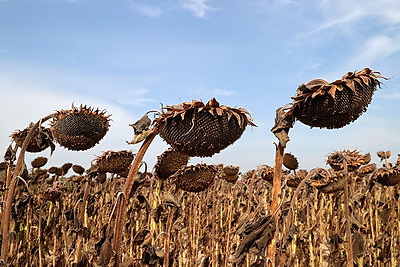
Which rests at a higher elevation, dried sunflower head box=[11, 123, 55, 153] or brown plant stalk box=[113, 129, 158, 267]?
dried sunflower head box=[11, 123, 55, 153]

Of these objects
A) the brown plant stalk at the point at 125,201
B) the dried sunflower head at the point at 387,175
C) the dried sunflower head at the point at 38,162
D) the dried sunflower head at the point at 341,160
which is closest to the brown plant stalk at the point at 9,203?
the brown plant stalk at the point at 125,201

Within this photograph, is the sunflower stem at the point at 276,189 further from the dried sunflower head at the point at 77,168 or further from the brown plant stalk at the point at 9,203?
the dried sunflower head at the point at 77,168

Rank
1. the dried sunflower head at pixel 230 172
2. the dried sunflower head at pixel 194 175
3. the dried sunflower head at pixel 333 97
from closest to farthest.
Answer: the dried sunflower head at pixel 333 97, the dried sunflower head at pixel 194 175, the dried sunflower head at pixel 230 172

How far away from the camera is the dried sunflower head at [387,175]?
14.1ft

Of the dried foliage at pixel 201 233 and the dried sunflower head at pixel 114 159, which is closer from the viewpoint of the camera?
the dried foliage at pixel 201 233

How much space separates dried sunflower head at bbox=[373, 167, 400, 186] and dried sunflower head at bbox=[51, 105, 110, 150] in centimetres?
314

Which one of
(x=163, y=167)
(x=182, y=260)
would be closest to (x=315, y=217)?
(x=182, y=260)

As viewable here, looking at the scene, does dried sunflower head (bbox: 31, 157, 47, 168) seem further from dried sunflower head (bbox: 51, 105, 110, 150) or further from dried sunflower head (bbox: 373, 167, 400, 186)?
dried sunflower head (bbox: 373, 167, 400, 186)

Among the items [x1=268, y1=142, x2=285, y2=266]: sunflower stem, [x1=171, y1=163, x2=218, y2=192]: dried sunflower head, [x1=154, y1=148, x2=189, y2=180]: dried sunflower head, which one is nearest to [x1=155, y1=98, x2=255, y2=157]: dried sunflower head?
[x1=268, y1=142, x2=285, y2=266]: sunflower stem

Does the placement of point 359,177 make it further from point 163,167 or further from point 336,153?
point 163,167

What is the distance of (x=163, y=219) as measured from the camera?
464 cm

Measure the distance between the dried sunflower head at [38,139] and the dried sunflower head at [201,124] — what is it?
2009mm

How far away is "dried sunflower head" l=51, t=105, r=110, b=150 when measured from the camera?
3082mm

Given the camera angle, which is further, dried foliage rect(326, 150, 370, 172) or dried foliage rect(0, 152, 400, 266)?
dried foliage rect(326, 150, 370, 172)
